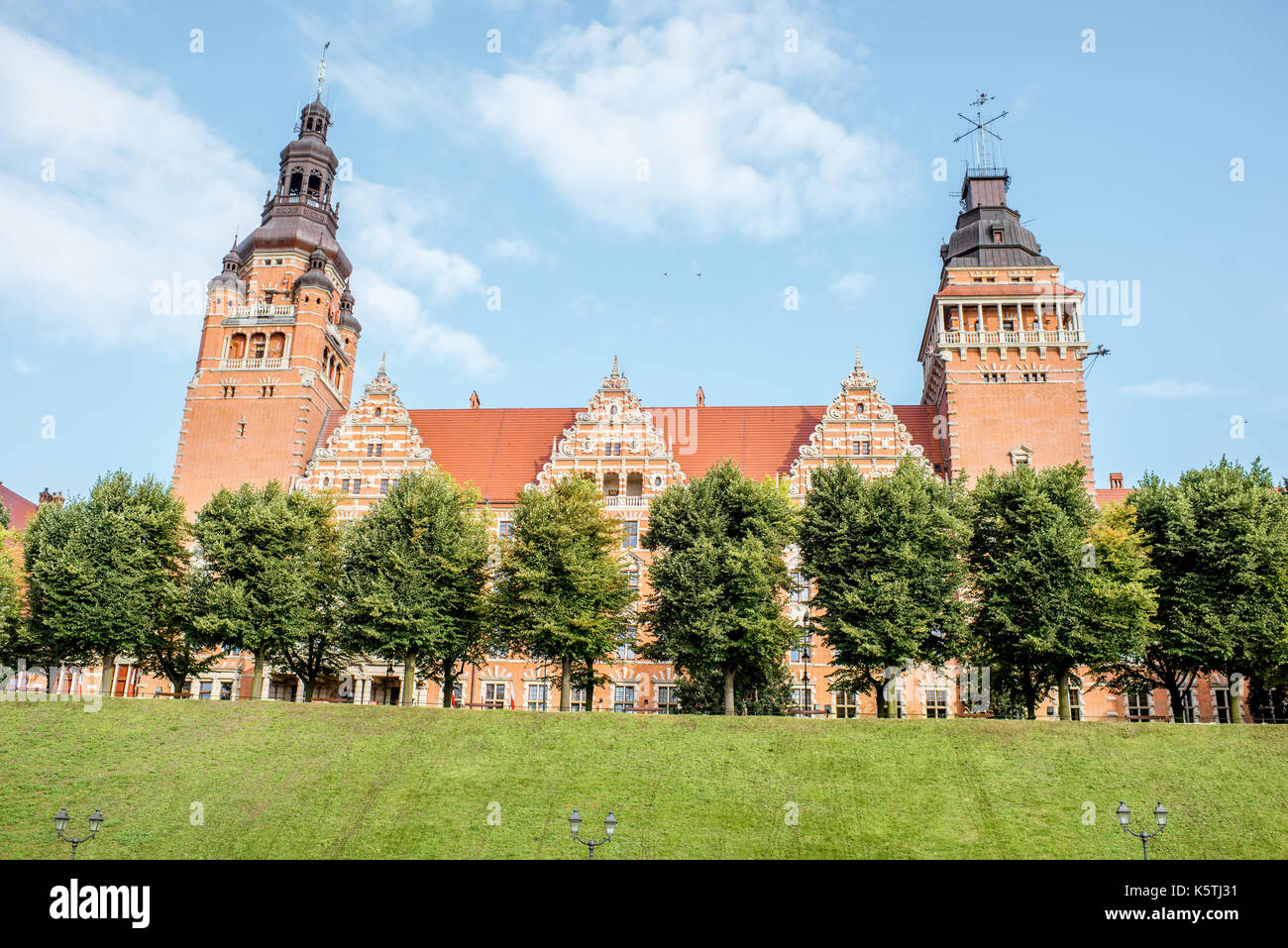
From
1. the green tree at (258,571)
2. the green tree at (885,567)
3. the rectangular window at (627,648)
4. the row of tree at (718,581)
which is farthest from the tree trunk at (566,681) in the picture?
the green tree at (258,571)

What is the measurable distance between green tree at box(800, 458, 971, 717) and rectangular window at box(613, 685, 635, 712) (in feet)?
41.5

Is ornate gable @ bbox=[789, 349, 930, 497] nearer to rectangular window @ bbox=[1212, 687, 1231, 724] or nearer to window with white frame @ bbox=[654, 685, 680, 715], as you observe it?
window with white frame @ bbox=[654, 685, 680, 715]

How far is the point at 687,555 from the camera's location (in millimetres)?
43125

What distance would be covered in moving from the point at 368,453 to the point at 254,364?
948 centimetres

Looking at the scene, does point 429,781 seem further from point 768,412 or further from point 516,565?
point 768,412

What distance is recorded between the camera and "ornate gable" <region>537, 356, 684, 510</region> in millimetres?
55562

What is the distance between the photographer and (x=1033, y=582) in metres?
41.2

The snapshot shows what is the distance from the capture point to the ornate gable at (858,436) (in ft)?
180

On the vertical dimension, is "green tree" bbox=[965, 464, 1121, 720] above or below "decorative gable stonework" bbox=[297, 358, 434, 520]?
below

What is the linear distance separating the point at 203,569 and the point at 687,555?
2170 cm

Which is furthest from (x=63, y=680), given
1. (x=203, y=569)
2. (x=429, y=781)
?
(x=429, y=781)

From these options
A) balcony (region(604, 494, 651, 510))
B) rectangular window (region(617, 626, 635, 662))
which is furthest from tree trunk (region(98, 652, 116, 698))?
balcony (region(604, 494, 651, 510))

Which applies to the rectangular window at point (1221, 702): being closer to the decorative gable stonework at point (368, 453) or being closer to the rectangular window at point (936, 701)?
the rectangular window at point (936, 701)
